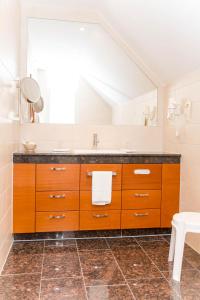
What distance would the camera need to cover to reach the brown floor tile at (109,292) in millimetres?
1897

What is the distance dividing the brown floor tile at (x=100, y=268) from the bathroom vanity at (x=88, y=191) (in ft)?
1.30

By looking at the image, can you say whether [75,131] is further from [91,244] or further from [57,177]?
[91,244]

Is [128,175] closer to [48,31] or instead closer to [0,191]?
[0,191]

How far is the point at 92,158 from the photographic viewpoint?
2900mm

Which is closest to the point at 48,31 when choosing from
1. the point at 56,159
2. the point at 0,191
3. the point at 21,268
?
the point at 56,159

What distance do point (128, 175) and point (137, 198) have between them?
259 millimetres

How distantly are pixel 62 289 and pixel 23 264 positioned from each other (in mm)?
509

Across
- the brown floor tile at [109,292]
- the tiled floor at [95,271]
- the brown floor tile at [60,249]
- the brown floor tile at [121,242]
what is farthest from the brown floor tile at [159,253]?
the brown floor tile at [60,249]

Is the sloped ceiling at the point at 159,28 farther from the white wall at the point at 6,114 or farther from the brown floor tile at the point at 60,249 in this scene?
the brown floor tile at the point at 60,249

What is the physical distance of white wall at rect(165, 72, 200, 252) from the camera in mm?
A: 2719

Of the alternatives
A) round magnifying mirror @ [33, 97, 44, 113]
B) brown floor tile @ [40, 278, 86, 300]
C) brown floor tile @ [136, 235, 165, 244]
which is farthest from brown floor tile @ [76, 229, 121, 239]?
round magnifying mirror @ [33, 97, 44, 113]

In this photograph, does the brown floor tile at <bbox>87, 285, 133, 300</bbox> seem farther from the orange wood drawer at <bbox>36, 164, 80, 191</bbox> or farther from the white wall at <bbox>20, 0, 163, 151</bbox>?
the white wall at <bbox>20, 0, 163, 151</bbox>

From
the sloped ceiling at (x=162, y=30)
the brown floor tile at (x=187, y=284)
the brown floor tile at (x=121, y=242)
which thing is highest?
the sloped ceiling at (x=162, y=30)

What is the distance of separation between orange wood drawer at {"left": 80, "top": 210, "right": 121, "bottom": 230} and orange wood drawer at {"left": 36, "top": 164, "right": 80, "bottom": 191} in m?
0.31
